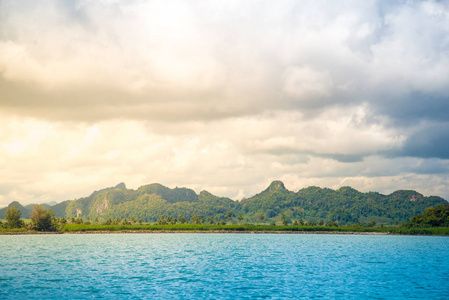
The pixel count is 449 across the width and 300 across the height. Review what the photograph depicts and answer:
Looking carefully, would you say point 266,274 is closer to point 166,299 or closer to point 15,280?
point 166,299

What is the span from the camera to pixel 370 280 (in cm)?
5588

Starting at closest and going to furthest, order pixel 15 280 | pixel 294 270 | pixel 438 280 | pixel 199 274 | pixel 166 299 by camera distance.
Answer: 1. pixel 166 299
2. pixel 15 280
3. pixel 438 280
4. pixel 199 274
5. pixel 294 270

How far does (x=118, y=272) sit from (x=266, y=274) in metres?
22.7

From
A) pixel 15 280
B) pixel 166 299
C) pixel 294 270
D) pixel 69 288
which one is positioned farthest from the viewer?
pixel 294 270

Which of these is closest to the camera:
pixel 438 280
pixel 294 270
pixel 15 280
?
pixel 15 280

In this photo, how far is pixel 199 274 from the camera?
59.2 metres

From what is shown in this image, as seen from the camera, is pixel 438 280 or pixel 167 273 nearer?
pixel 438 280

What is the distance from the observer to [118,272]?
60438 millimetres

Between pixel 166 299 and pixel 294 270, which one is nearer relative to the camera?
pixel 166 299

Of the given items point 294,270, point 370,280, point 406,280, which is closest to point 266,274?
point 294,270

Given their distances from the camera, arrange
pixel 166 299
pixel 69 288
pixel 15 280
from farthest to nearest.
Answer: pixel 15 280, pixel 69 288, pixel 166 299

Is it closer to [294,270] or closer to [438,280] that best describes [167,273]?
[294,270]

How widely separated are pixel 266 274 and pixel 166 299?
2312cm

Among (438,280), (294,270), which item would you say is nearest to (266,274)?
(294,270)
